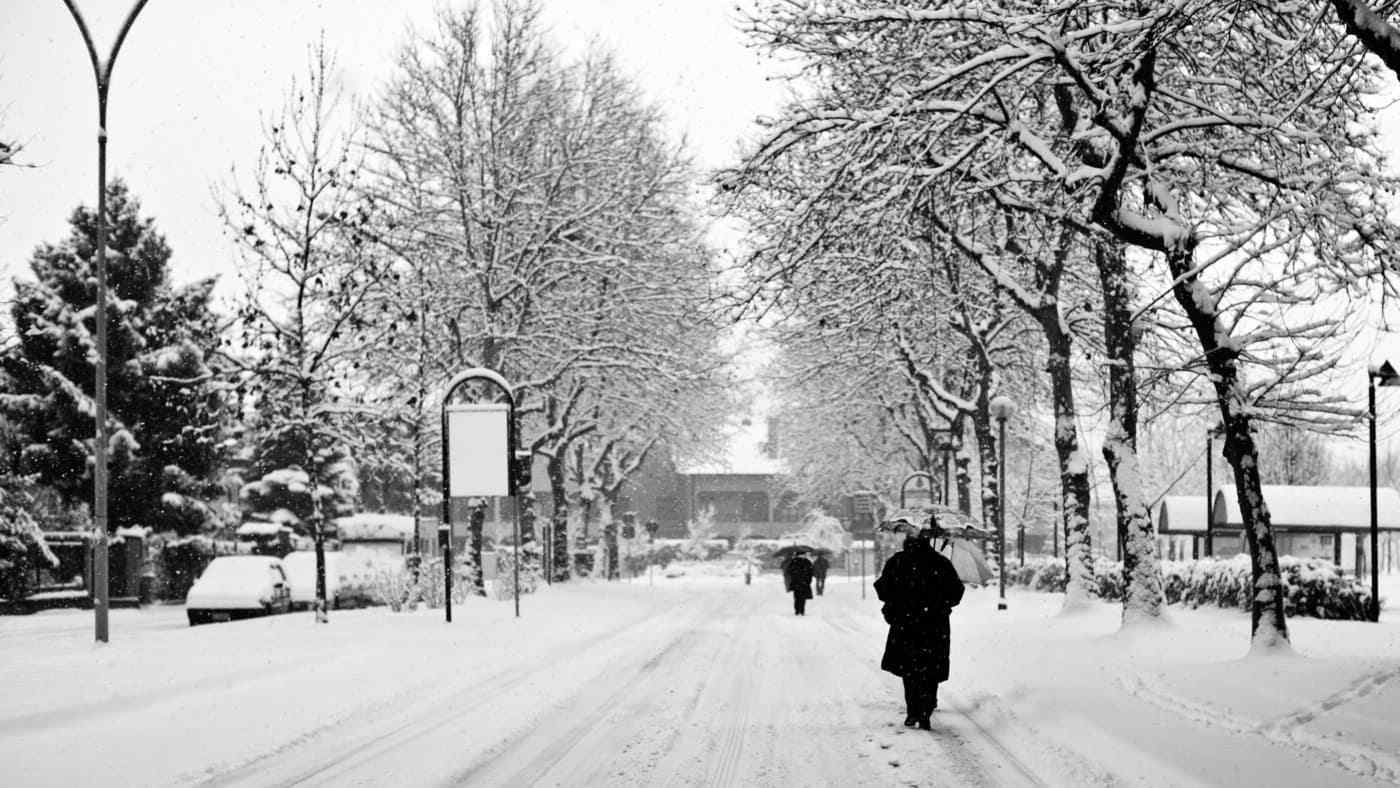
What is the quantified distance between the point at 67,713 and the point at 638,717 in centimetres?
460

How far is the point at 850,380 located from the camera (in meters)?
44.9

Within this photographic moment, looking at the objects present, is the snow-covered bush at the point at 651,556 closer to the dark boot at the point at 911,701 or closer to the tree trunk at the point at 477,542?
the tree trunk at the point at 477,542

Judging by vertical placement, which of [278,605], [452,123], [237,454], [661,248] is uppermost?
[452,123]

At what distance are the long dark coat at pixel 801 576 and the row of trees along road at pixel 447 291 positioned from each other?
243 inches

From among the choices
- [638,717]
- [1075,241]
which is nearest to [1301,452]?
[1075,241]

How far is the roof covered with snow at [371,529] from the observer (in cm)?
5638

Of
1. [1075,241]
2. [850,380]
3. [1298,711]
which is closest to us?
[1298,711]

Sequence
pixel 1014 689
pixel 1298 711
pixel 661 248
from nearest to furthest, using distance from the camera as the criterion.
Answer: pixel 1298 711
pixel 1014 689
pixel 661 248

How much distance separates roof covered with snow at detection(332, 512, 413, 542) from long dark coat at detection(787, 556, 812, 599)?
92.4ft

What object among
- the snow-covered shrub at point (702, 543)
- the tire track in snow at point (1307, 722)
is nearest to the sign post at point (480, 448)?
the tire track in snow at point (1307, 722)

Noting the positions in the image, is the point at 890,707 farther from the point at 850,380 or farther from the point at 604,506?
the point at 604,506

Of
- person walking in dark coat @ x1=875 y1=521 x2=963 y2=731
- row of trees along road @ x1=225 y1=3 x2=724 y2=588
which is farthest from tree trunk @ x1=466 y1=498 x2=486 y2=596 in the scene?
person walking in dark coat @ x1=875 y1=521 x2=963 y2=731

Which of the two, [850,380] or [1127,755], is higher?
[850,380]

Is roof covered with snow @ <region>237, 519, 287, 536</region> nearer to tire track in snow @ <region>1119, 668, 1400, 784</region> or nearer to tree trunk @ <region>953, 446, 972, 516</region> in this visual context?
tree trunk @ <region>953, 446, 972, 516</region>
